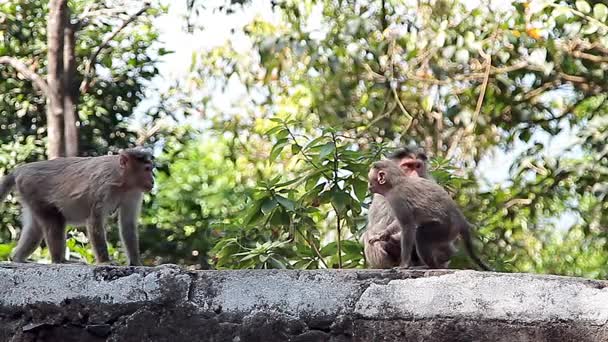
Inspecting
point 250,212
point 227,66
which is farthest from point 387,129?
point 250,212

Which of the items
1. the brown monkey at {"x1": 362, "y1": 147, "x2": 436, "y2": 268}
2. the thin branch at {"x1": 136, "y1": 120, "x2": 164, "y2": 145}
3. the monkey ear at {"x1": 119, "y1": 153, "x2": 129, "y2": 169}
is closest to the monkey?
the brown monkey at {"x1": 362, "y1": 147, "x2": 436, "y2": 268}

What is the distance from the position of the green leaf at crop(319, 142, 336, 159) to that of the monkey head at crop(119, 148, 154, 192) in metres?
0.87

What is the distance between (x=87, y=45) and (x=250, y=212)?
15.7 feet

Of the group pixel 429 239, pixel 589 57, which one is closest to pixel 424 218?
pixel 429 239

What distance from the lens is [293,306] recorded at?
2.93 metres

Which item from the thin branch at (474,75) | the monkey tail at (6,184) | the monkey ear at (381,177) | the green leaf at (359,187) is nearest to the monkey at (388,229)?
the green leaf at (359,187)

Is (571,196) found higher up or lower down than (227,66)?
lower down

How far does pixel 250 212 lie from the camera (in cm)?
446

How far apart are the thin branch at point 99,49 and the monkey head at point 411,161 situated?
3.81m

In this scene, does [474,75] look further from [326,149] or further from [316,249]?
[326,149]

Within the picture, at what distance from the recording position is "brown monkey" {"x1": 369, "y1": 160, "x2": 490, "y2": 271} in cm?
402

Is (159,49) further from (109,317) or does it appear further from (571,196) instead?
(109,317)

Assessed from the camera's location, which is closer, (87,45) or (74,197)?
(74,197)

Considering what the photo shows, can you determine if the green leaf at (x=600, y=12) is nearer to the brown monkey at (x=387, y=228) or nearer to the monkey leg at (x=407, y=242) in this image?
the brown monkey at (x=387, y=228)
